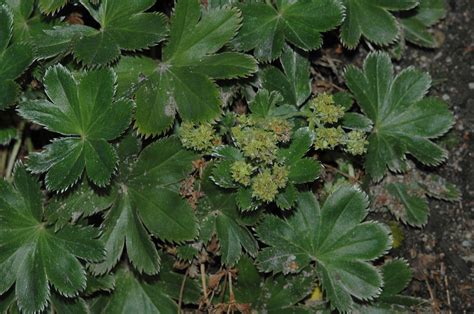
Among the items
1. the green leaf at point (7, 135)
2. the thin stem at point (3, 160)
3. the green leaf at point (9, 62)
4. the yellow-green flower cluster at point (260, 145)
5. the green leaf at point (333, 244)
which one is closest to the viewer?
the yellow-green flower cluster at point (260, 145)

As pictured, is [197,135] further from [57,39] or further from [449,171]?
[449,171]

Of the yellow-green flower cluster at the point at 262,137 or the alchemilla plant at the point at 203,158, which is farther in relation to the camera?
the alchemilla plant at the point at 203,158

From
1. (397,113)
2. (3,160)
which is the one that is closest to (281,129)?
(397,113)

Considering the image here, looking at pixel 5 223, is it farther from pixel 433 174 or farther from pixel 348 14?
pixel 433 174

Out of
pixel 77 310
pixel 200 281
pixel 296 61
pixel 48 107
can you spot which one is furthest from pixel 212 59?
pixel 77 310

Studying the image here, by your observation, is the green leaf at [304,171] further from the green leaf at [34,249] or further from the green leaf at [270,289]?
the green leaf at [34,249]

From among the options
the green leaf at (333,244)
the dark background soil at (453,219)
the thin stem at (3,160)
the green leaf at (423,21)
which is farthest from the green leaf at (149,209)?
the green leaf at (423,21)
